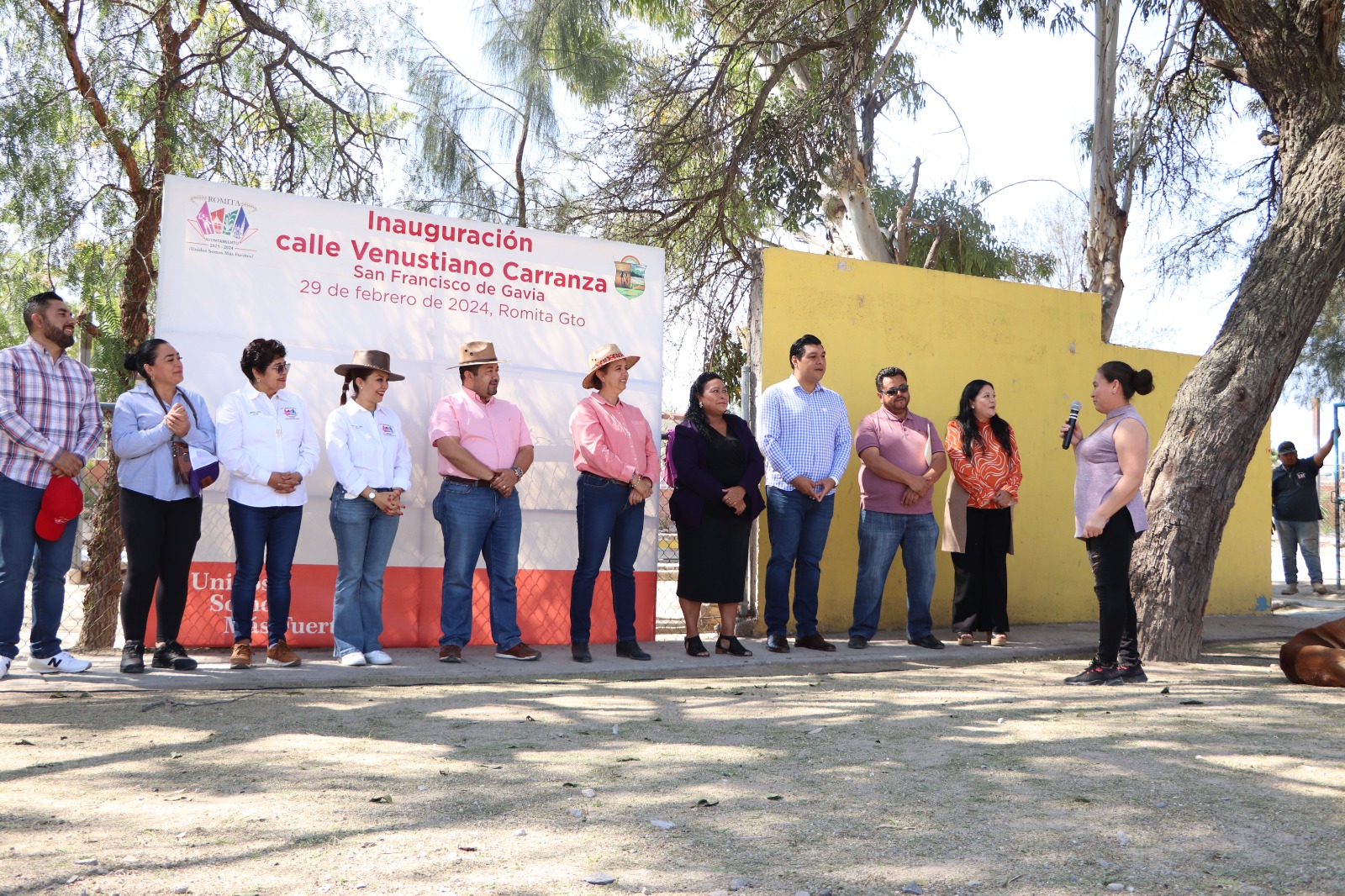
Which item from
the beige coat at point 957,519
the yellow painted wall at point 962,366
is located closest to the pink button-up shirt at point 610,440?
the yellow painted wall at point 962,366

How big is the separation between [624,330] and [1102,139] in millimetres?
8512

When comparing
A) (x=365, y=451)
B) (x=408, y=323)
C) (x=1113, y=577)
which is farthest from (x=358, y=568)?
(x=1113, y=577)

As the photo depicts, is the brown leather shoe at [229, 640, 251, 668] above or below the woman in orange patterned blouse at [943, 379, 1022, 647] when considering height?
below

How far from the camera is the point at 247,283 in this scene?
643 centimetres

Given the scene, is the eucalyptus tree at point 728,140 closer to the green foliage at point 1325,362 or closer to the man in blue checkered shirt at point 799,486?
the man in blue checkered shirt at point 799,486

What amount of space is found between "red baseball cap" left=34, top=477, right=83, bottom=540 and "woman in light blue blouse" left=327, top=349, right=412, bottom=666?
1.25 metres

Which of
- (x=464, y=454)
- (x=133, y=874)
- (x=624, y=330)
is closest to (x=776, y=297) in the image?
(x=624, y=330)

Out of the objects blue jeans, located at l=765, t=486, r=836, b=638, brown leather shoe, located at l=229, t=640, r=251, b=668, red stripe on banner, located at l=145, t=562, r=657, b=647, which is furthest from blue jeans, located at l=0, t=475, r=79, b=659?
blue jeans, located at l=765, t=486, r=836, b=638

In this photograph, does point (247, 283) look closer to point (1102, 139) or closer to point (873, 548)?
point (873, 548)

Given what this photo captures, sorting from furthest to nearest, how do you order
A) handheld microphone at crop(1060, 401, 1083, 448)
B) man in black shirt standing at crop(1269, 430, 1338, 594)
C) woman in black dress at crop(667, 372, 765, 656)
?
man in black shirt standing at crop(1269, 430, 1338, 594) < woman in black dress at crop(667, 372, 765, 656) < handheld microphone at crop(1060, 401, 1083, 448)

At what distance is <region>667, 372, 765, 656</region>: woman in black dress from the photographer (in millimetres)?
6629

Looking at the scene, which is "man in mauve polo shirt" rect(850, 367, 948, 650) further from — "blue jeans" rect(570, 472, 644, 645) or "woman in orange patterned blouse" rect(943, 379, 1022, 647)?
"blue jeans" rect(570, 472, 644, 645)

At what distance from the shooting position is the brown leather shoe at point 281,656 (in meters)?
5.83

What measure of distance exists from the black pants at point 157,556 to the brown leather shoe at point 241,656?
1.02ft
